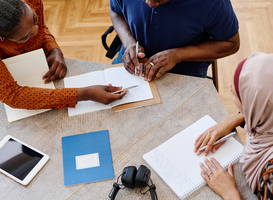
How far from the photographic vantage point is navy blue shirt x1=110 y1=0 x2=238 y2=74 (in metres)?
1.22

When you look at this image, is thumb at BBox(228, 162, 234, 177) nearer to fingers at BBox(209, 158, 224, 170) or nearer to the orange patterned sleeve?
fingers at BBox(209, 158, 224, 170)

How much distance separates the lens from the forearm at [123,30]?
1.47 meters

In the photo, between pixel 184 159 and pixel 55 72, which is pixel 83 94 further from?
pixel 184 159

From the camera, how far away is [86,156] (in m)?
1.09

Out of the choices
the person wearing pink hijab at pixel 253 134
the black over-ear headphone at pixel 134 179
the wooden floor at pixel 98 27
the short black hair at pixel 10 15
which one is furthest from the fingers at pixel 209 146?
the wooden floor at pixel 98 27

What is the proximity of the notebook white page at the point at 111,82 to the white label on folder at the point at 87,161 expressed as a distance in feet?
0.75

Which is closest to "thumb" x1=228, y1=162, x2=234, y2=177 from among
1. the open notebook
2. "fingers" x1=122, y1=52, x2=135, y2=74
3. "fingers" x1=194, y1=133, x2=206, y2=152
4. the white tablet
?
"fingers" x1=194, y1=133, x2=206, y2=152

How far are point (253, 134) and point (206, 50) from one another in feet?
1.77

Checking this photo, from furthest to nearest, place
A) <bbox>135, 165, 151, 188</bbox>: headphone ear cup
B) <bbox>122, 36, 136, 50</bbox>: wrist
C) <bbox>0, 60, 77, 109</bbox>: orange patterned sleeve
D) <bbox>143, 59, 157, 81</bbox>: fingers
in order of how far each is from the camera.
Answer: <bbox>122, 36, 136, 50</bbox>: wrist, <bbox>143, 59, 157, 81</bbox>: fingers, <bbox>0, 60, 77, 109</bbox>: orange patterned sleeve, <bbox>135, 165, 151, 188</bbox>: headphone ear cup

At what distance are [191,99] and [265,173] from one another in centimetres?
46

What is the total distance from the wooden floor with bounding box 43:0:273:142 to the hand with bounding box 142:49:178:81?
108 centimetres

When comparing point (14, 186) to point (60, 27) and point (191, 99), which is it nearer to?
point (191, 99)

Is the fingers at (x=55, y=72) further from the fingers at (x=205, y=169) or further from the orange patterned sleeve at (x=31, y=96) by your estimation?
the fingers at (x=205, y=169)

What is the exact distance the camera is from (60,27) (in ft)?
8.95
